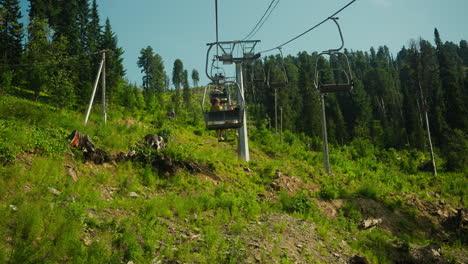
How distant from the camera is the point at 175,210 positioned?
32.7 feet

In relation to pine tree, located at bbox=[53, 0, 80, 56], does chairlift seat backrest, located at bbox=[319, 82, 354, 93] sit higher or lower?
lower

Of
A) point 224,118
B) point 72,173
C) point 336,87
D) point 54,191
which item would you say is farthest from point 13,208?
point 336,87

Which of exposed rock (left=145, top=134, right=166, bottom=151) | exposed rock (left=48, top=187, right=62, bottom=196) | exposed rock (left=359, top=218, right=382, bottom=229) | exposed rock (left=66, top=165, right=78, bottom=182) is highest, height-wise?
exposed rock (left=145, top=134, right=166, bottom=151)

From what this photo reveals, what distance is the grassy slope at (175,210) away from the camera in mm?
6590

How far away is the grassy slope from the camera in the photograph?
6.59 meters

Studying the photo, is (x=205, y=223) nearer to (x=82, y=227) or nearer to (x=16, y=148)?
(x=82, y=227)

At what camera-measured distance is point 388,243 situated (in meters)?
11.1

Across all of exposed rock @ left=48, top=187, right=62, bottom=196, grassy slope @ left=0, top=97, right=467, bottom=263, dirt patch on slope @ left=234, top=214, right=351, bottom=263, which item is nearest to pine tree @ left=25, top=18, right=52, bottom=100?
grassy slope @ left=0, top=97, right=467, bottom=263

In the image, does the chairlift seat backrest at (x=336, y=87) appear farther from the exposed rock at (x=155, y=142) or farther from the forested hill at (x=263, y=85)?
the exposed rock at (x=155, y=142)

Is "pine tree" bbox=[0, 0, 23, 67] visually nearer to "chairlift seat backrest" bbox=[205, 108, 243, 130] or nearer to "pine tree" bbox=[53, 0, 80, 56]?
"pine tree" bbox=[53, 0, 80, 56]

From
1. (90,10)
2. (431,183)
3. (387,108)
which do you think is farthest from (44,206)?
(387,108)

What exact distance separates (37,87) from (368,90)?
2956 inches

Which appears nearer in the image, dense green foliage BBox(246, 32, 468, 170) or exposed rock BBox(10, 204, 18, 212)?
exposed rock BBox(10, 204, 18, 212)

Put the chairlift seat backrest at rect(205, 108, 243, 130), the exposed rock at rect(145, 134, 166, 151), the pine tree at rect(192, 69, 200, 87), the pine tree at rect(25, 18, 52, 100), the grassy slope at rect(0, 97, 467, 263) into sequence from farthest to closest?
the pine tree at rect(192, 69, 200, 87) < the pine tree at rect(25, 18, 52, 100) < the exposed rock at rect(145, 134, 166, 151) < the chairlift seat backrest at rect(205, 108, 243, 130) < the grassy slope at rect(0, 97, 467, 263)
